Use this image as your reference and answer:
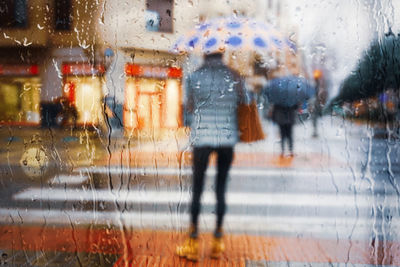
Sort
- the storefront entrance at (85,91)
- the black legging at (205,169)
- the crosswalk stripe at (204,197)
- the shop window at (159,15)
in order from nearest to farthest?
the black legging at (205,169), the shop window at (159,15), the storefront entrance at (85,91), the crosswalk stripe at (204,197)

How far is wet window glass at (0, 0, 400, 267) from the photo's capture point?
1914 millimetres

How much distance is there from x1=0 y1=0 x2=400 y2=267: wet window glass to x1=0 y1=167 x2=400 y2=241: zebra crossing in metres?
0.01

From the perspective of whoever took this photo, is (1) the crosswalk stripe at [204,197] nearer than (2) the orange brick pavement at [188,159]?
No

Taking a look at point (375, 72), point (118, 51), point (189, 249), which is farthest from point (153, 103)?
point (375, 72)

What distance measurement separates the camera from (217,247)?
1883 mm

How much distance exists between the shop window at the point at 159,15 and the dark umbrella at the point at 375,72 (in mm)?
1097

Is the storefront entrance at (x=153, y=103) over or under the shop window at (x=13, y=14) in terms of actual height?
under

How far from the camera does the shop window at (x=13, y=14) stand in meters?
2.16

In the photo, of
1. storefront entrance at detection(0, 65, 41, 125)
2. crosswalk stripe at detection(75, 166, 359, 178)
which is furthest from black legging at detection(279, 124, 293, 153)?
storefront entrance at detection(0, 65, 41, 125)

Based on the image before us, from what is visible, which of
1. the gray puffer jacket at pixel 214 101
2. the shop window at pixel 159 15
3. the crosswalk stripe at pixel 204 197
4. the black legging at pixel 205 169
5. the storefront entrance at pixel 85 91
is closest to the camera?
the black legging at pixel 205 169

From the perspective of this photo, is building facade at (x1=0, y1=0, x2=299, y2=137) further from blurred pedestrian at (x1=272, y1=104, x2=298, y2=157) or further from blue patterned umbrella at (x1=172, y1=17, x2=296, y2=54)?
blurred pedestrian at (x1=272, y1=104, x2=298, y2=157)

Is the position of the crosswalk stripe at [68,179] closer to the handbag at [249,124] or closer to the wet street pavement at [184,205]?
the wet street pavement at [184,205]

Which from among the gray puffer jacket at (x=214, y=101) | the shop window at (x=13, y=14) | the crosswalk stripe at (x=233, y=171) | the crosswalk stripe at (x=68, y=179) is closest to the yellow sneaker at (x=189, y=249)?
the crosswalk stripe at (x=233, y=171)

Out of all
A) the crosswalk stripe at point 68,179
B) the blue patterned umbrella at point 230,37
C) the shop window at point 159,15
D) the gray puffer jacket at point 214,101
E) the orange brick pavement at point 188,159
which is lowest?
the crosswalk stripe at point 68,179
